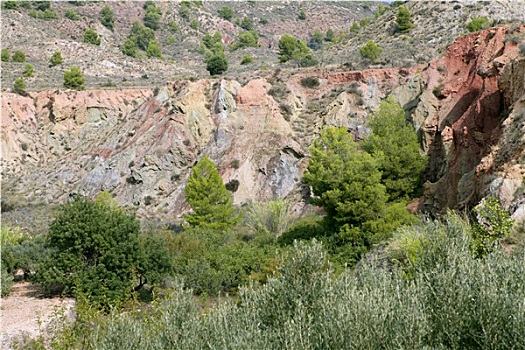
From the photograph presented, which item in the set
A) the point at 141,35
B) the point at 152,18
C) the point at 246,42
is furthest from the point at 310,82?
the point at 152,18

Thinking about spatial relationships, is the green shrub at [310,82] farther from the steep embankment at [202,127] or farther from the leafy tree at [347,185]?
the leafy tree at [347,185]

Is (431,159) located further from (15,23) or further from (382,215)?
(15,23)

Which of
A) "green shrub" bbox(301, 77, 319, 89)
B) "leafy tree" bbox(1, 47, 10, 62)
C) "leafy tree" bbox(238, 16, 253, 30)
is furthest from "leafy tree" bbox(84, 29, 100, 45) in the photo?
"green shrub" bbox(301, 77, 319, 89)

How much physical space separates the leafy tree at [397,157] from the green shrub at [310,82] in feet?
A: 65.3

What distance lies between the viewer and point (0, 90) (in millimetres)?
53562

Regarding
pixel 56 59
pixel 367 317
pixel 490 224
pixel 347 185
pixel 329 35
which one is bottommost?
pixel 347 185

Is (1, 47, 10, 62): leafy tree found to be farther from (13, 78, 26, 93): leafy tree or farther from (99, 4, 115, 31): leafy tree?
(99, 4, 115, 31): leafy tree

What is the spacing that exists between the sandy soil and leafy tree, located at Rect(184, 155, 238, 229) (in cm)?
1280

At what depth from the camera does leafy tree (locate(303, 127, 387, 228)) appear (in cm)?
2358

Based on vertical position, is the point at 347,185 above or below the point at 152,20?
below

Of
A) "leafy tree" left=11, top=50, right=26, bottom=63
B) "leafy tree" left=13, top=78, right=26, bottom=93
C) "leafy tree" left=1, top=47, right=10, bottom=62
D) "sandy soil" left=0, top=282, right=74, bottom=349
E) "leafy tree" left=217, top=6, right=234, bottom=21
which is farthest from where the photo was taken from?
"leafy tree" left=217, top=6, right=234, bottom=21

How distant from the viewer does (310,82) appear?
1980 inches

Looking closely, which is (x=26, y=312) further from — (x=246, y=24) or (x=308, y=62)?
(x=246, y=24)

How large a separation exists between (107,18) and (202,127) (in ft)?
217
